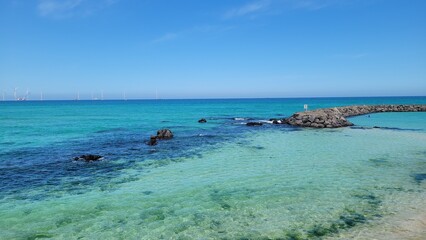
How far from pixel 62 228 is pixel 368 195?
1203cm

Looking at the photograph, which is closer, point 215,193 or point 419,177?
point 215,193

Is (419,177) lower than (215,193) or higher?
higher

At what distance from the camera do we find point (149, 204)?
12023 mm

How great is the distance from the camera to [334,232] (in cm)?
930

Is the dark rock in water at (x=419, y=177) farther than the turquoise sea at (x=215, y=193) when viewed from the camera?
Yes

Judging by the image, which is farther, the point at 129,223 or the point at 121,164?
the point at 121,164

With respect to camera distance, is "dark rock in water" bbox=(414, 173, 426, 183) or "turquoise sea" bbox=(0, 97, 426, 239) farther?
"dark rock in water" bbox=(414, 173, 426, 183)

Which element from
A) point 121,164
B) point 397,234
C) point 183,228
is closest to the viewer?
point 397,234

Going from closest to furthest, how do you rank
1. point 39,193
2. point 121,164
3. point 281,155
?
point 39,193 < point 121,164 < point 281,155

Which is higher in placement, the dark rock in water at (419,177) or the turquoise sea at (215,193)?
the dark rock in water at (419,177)

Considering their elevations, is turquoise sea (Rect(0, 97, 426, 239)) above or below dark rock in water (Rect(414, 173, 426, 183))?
below

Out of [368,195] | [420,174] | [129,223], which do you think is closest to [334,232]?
[368,195]

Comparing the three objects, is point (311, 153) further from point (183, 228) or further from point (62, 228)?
point (62, 228)

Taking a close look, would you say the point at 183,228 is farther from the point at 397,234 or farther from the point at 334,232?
the point at 397,234
